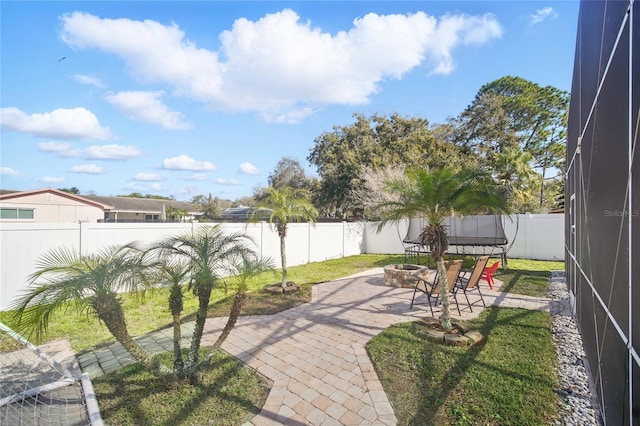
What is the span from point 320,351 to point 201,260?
6.93ft

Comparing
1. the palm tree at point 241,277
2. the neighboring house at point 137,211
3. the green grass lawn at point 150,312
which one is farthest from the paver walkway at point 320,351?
the neighboring house at point 137,211

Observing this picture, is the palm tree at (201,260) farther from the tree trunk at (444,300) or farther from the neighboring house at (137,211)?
the neighboring house at (137,211)

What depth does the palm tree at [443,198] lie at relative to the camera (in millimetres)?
4512

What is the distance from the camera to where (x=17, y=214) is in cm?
2448

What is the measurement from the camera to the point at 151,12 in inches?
309

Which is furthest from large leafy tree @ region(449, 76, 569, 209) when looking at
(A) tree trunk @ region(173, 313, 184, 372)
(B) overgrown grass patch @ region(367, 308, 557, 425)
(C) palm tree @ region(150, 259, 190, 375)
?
(A) tree trunk @ region(173, 313, 184, 372)

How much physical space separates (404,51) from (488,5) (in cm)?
223

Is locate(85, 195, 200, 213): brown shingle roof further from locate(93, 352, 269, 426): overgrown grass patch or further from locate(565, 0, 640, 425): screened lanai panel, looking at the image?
locate(565, 0, 640, 425): screened lanai panel

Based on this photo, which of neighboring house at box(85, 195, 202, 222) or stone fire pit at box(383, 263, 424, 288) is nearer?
stone fire pit at box(383, 263, 424, 288)

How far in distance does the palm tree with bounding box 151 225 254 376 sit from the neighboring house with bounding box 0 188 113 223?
92.5 feet

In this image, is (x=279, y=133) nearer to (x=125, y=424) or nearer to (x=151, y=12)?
(x=151, y=12)

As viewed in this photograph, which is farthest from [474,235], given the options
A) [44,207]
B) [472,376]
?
[44,207]

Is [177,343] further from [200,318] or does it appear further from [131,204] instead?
[131,204]

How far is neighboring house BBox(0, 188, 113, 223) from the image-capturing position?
2416 centimetres
